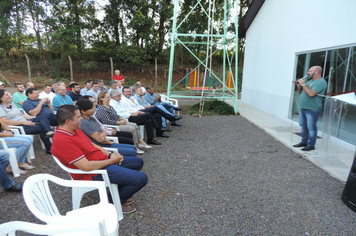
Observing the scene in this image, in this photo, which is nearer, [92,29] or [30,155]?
[30,155]

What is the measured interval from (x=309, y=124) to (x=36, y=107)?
5.31 metres

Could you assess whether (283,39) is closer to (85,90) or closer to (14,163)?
(85,90)

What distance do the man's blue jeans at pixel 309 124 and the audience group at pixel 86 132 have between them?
2.84 meters

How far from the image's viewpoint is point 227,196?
2.76 metres

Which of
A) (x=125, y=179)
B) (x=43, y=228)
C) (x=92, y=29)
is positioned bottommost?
(x=125, y=179)

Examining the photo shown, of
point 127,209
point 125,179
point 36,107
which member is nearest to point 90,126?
point 125,179

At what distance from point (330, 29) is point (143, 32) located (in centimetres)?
1465

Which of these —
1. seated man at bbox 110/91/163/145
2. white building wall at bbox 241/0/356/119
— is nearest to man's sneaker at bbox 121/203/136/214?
seated man at bbox 110/91/163/145

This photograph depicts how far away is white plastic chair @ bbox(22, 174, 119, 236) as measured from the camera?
145 centimetres

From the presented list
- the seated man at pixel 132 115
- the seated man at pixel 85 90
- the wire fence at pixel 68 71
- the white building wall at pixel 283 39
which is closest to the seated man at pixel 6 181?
the seated man at pixel 132 115

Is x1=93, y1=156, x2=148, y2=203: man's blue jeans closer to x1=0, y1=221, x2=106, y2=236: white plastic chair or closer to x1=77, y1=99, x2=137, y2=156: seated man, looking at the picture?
x1=77, y1=99, x2=137, y2=156: seated man

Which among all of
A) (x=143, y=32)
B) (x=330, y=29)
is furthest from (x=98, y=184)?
(x=143, y=32)

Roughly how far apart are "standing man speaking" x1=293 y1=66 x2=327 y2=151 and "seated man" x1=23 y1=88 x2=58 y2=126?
4887 mm

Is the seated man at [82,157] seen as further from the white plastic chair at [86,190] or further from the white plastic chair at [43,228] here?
the white plastic chair at [43,228]
